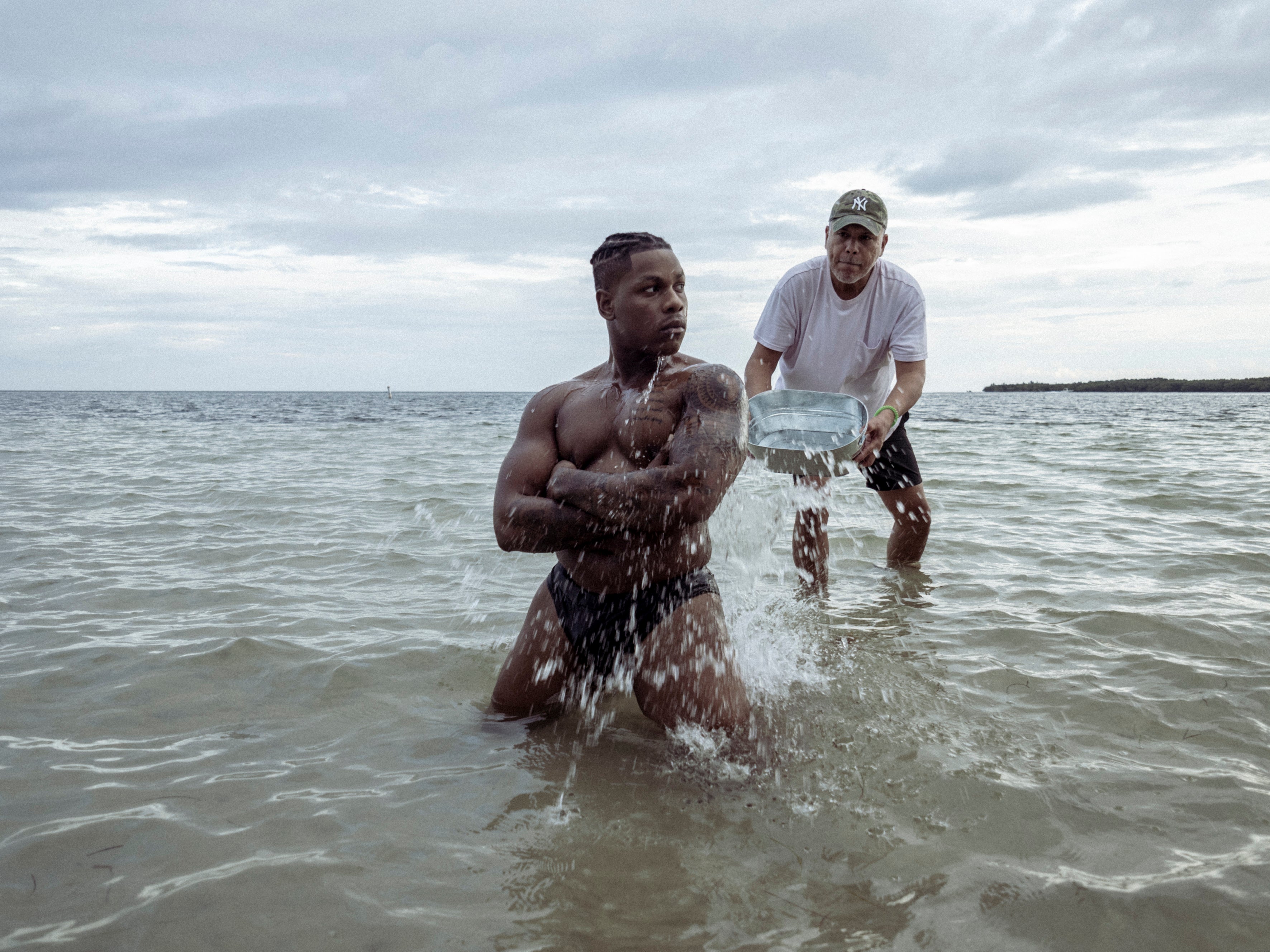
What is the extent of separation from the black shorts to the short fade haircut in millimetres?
2229

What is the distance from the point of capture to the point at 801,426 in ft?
14.7

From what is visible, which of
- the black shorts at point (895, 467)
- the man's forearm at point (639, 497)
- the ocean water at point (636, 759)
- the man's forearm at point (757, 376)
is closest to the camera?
the ocean water at point (636, 759)

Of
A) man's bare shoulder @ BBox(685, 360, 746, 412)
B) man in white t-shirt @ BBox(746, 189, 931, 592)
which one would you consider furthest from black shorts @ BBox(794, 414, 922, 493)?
man's bare shoulder @ BBox(685, 360, 746, 412)

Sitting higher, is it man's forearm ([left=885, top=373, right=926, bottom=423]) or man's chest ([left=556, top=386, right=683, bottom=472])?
→ man's forearm ([left=885, top=373, right=926, bottom=423])

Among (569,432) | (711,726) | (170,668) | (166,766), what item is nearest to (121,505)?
(170,668)

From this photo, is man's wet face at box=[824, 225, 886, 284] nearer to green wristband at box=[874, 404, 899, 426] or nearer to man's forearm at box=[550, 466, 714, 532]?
green wristband at box=[874, 404, 899, 426]

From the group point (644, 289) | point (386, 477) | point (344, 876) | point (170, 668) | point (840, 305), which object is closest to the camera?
point (344, 876)

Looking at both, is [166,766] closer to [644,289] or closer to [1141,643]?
[644,289]

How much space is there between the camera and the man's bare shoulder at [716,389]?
2793mm

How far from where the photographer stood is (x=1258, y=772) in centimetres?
264

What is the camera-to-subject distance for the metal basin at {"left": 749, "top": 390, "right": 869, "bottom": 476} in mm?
4320

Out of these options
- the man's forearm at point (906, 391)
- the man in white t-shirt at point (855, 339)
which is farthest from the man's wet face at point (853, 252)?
the man's forearm at point (906, 391)

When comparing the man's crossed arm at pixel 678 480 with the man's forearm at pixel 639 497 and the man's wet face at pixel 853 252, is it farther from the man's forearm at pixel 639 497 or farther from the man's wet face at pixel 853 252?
the man's wet face at pixel 853 252

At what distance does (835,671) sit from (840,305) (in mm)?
1994
